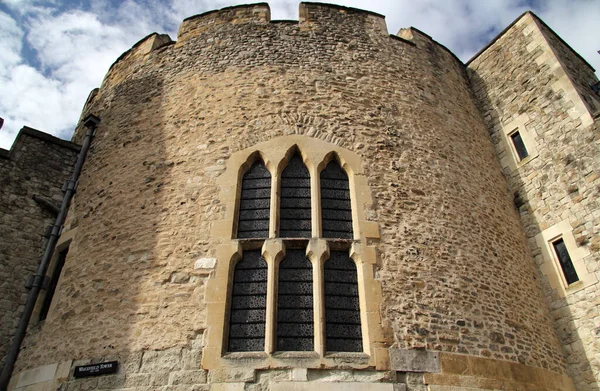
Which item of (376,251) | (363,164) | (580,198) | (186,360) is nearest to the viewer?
(186,360)

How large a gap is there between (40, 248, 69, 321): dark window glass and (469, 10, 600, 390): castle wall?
816cm

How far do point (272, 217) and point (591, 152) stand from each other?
18.6 feet

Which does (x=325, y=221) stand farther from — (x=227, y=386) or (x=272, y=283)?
(x=227, y=386)

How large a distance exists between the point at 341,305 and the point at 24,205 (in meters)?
6.17

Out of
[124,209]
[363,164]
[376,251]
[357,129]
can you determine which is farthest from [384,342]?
[124,209]

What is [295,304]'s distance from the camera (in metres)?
6.06

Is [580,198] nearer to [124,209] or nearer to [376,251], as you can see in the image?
[376,251]

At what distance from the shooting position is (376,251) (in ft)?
21.3

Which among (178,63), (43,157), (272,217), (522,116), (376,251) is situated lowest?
(376,251)

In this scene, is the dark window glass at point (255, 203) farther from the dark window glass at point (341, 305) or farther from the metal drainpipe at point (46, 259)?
the metal drainpipe at point (46, 259)

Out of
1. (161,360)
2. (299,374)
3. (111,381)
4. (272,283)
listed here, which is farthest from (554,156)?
(111,381)

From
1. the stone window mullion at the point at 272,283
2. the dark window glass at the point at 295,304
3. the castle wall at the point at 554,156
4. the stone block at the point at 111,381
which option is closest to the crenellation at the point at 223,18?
the castle wall at the point at 554,156

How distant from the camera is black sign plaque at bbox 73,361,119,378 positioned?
575 cm

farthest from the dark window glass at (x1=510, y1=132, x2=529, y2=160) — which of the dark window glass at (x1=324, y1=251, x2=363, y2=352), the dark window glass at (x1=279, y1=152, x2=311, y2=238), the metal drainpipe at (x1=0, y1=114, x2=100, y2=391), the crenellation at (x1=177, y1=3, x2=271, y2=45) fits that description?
the metal drainpipe at (x1=0, y1=114, x2=100, y2=391)
